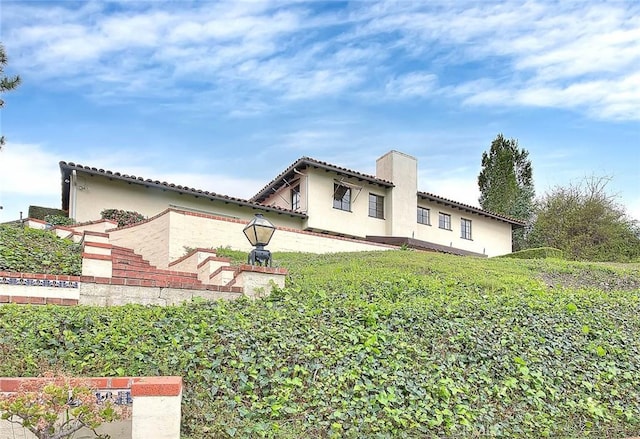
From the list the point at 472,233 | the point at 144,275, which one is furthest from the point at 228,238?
the point at 472,233

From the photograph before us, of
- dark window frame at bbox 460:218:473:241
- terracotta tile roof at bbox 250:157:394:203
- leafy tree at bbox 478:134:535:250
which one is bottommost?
dark window frame at bbox 460:218:473:241

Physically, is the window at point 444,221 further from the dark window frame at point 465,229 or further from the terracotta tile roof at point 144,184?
the terracotta tile roof at point 144,184

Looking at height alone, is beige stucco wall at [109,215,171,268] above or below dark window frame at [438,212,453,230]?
below

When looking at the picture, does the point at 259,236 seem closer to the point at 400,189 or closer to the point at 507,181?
the point at 400,189

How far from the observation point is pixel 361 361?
15.0 ft

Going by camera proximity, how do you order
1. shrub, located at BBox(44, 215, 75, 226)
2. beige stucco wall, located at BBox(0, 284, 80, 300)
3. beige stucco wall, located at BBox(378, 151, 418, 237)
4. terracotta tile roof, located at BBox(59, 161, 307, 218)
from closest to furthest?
beige stucco wall, located at BBox(0, 284, 80, 300) < shrub, located at BBox(44, 215, 75, 226) < terracotta tile roof, located at BBox(59, 161, 307, 218) < beige stucco wall, located at BBox(378, 151, 418, 237)

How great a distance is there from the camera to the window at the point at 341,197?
1941cm

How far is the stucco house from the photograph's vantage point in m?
14.3

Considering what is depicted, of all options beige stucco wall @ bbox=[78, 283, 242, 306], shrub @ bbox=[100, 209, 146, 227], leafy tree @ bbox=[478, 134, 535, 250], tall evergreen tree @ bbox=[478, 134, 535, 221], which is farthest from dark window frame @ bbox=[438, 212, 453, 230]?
beige stucco wall @ bbox=[78, 283, 242, 306]

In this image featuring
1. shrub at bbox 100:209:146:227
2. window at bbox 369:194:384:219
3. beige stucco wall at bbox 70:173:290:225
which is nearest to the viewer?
shrub at bbox 100:209:146:227

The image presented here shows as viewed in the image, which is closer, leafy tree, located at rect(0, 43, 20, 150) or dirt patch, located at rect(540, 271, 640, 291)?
dirt patch, located at rect(540, 271, 640, 291)

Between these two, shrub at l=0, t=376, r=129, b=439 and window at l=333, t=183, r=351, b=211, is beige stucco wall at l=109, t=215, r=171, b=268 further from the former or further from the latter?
shrub at l=0, t=376, r=129, b=439

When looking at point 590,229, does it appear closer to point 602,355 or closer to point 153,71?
point 602,355

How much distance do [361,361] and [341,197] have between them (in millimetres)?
15243
